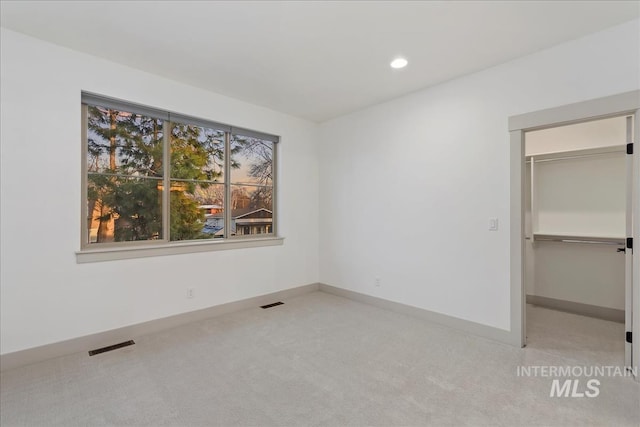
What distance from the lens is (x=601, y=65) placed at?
2.56m

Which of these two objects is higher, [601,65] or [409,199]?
[601,65]

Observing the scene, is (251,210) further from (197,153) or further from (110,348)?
(110,348)

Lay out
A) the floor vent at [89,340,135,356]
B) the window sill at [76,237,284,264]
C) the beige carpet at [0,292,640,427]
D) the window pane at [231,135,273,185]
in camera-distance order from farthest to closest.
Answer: the window pane at [231,135,273,185], the window sill at [76,237,284,264], the floor vent at [89,340,135,356], the beige carpet at [0,292,640,427]

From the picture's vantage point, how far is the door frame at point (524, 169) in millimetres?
2422

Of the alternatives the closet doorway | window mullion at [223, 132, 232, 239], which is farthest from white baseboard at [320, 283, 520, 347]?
window mullion at [223, 132, 232, 239]

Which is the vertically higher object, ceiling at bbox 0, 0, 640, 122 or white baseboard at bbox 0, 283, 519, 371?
ceiling at bbox 0, 0, 640, 122

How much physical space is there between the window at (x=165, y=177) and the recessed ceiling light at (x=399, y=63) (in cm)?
215

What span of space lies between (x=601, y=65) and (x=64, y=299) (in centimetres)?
513

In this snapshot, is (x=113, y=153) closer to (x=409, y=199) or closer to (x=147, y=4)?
(x=147, y=4)

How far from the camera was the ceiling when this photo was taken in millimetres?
2275

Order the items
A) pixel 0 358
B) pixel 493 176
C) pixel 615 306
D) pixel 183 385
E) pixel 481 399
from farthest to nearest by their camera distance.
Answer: pixel 615 306, pixel 493 176, pixel 0 358, pixel 183 385, pixel 481 399

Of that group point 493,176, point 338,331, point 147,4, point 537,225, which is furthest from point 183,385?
point 537,225

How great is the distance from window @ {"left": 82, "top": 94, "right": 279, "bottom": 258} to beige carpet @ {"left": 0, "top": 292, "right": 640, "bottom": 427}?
4.01 ft

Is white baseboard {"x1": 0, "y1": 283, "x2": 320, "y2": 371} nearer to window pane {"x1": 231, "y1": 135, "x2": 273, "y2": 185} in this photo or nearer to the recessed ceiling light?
window pane {"x1": 231, "y1": 135, "x2": 273, "y2": 185}
